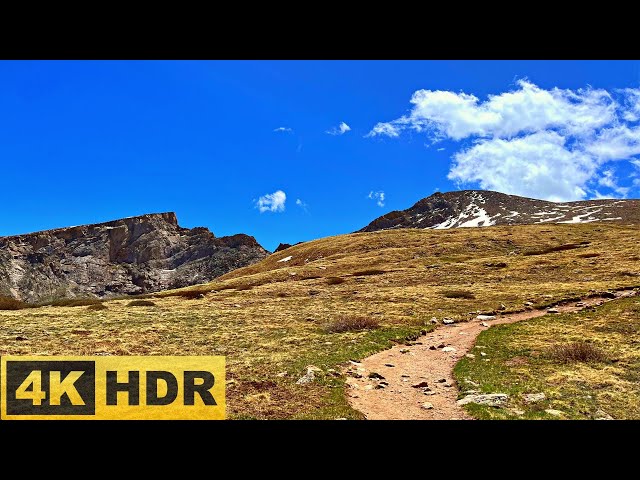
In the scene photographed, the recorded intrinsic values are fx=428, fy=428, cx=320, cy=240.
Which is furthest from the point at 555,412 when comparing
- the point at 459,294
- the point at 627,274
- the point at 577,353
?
the point at 627,274

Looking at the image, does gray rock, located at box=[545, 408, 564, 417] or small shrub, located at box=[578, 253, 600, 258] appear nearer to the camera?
gray rock, located at box=[545, 408, 564, 417]

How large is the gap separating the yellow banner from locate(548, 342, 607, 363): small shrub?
16.0m

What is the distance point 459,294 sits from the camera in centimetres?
4288

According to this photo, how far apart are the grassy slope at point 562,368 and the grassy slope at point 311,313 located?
550 centimetres

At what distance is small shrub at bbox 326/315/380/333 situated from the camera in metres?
29.2

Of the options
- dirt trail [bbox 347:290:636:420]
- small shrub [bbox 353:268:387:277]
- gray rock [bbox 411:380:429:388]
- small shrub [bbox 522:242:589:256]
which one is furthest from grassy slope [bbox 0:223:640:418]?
gray rock [bbox 411:380:429:388]

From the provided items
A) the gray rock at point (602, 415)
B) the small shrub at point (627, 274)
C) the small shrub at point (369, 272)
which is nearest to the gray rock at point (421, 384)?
the gray rock at point (602, 415)

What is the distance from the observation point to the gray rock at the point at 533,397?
15.4 meters

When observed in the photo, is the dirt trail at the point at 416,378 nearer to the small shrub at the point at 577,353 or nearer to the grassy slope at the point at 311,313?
the grassy slope at the point at 311,313

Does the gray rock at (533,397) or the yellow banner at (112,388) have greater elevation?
the yellow banner at (112,388)

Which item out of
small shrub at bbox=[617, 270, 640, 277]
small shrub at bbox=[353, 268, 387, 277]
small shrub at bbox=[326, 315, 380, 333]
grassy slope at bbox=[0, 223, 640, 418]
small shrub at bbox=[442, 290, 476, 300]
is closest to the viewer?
grassy slope at bbox=[0, 223, 640, 418]

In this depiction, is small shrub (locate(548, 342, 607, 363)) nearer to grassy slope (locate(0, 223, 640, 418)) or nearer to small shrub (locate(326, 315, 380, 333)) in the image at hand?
grassy slope (locate(0, 223, 640, 418))
